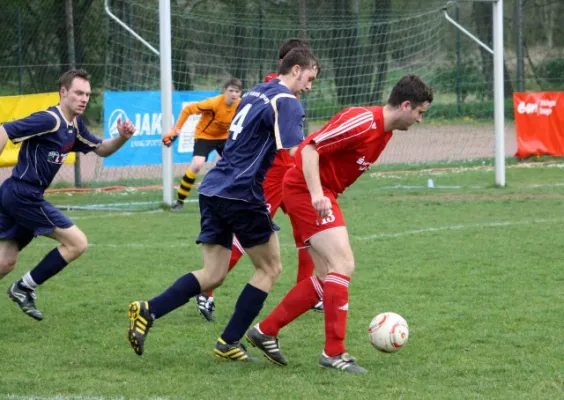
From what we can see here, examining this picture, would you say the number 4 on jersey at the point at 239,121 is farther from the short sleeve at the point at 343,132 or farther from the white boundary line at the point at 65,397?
the white boundary line at the point at 65,397

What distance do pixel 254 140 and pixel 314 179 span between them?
50 centimetres

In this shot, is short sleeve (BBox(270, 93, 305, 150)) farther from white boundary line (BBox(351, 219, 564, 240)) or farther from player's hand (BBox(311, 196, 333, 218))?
white boundary line (BBox(351, 219, 564, 240))

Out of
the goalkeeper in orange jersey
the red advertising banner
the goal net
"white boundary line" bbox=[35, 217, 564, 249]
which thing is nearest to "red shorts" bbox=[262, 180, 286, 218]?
"white boundary line" bbox=[35, 217, 564, 249]

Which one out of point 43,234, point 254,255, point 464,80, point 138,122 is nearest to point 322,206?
point 254,255

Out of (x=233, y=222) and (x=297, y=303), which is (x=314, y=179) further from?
(x=297, y=303)

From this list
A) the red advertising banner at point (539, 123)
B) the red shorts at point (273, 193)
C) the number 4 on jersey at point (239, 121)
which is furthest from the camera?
the red advertising banner at point (539, 123)

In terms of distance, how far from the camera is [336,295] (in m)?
5.43

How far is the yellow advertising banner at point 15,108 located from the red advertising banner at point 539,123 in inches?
382

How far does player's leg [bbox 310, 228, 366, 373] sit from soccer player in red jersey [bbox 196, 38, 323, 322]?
90 cm

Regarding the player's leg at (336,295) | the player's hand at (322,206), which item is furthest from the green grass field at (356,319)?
the player's hand at (322,206)

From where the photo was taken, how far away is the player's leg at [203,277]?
568 cm

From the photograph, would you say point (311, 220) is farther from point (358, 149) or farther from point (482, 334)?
point (482, 334)

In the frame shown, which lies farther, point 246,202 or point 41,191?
point 41,191

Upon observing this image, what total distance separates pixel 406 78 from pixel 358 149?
470 mm
